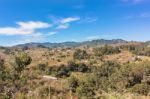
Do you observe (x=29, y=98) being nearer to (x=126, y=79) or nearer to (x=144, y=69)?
(x=126, y=79)

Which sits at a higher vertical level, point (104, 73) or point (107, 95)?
point (107, 95)

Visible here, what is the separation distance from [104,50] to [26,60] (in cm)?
7338

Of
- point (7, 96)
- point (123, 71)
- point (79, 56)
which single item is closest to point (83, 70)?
point (123, 71)

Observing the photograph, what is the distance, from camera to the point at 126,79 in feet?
151

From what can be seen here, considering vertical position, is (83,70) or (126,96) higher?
(126,96)

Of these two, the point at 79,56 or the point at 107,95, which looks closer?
the point at 107,95

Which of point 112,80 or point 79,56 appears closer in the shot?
point 112,80

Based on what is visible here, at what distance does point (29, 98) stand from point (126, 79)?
41.9 metres

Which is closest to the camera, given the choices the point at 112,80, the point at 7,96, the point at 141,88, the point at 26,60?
the point at 7,96

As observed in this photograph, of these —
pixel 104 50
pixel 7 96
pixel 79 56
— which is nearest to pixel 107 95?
pixel 7 96

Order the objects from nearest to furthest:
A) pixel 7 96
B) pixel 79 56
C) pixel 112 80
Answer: pixel 7 96
pixel 112 80
pixel 79 56

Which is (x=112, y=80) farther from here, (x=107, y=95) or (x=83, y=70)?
(x=107, y=95)

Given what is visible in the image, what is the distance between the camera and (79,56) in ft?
286

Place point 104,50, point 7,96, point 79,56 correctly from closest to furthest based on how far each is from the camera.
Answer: point 7,96, point 79,56, point 104,50
